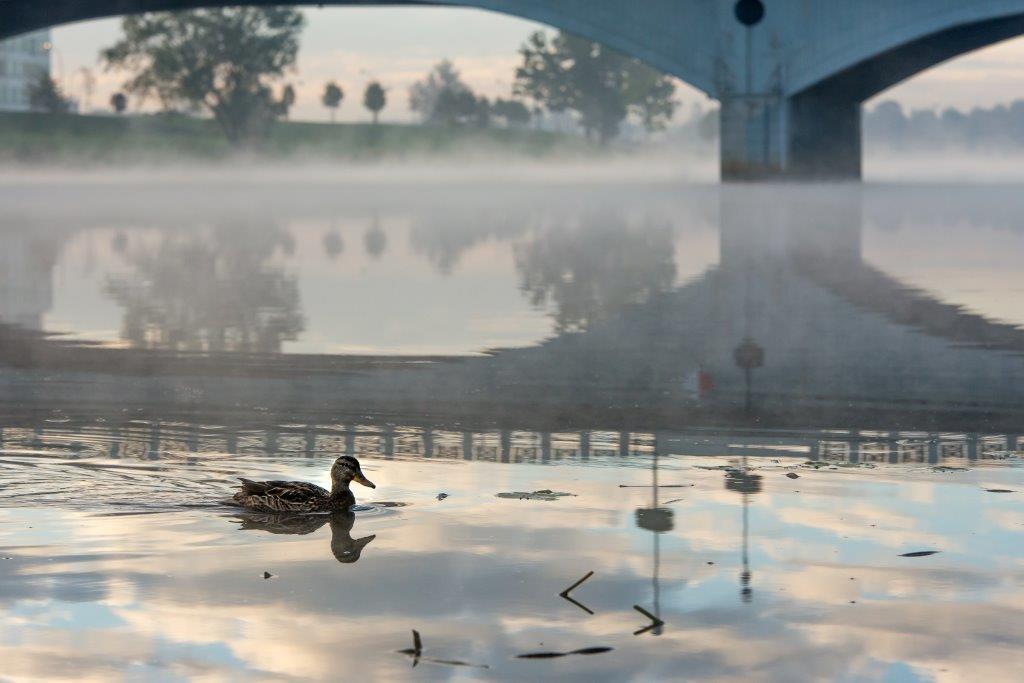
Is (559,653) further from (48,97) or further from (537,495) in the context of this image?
(48,97)

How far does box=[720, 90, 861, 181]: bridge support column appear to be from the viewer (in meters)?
79.4

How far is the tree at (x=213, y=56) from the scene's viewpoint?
11894 centimetres

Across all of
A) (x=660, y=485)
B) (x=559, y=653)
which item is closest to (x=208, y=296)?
(x=660, y=485)

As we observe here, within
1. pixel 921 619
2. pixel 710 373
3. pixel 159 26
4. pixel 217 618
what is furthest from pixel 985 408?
pixel 159 26

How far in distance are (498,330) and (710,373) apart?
Result: 13.0ft

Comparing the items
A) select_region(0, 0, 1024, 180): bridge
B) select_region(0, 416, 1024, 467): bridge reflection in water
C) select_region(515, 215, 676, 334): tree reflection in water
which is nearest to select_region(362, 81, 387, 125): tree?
select_region(0, 0, 1024, 180): bridge

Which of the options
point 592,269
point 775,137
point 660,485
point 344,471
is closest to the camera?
point 344,471

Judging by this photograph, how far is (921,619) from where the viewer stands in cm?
680

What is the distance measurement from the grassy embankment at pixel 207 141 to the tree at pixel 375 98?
15.2 meters

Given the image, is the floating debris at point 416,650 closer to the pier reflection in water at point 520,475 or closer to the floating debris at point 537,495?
the pier reflection in water at point 520,475

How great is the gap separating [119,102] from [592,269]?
112 m

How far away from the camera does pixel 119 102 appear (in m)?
134

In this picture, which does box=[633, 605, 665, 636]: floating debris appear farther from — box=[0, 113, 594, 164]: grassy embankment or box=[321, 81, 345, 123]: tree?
box=[321, 81, 345, 123]: tree

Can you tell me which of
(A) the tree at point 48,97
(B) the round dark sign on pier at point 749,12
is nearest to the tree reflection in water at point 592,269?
(B) the round dark sign on pier at point 749,12
